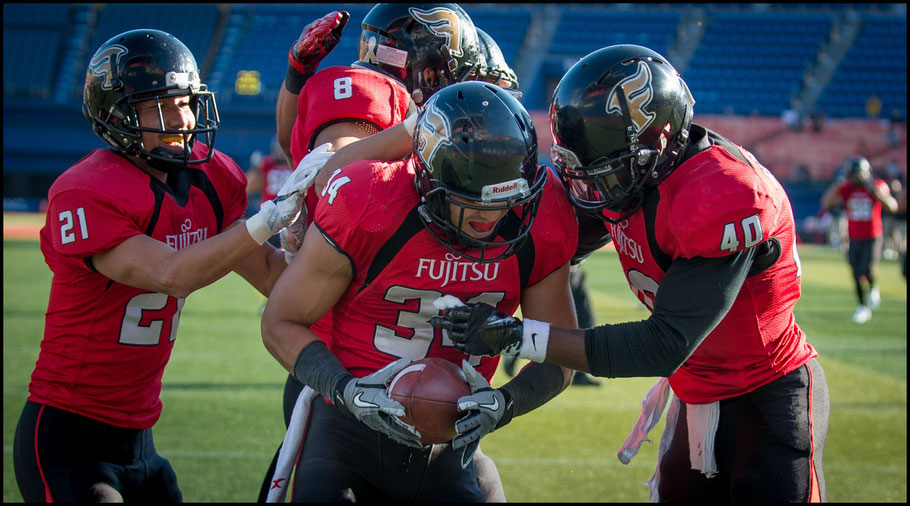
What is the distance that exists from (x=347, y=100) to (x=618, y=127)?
1.01 m

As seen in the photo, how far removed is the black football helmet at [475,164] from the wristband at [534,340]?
8.6 inches

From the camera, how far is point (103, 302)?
279 cm

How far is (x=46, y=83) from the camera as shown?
23.8m

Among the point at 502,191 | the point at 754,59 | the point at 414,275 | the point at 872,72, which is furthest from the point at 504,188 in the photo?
the point at 872,72

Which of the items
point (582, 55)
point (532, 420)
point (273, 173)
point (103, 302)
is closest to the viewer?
point (103, 302)

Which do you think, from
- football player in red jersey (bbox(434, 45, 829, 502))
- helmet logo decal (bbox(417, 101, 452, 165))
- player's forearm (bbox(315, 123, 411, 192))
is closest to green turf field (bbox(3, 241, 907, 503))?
football player in red jersey (bbox(434, 45, 829, 502))

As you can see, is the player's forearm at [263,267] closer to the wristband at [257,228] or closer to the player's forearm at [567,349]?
the wristband at [257,228]

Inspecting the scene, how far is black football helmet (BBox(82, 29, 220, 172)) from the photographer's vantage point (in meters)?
2.84

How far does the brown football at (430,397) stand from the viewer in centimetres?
224

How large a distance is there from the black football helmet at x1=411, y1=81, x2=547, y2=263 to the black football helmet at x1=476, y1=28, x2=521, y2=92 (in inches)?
36.3

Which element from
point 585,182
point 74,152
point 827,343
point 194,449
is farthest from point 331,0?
point 585,182

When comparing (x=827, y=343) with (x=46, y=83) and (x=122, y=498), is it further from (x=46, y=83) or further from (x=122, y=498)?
(x=46, y=83)

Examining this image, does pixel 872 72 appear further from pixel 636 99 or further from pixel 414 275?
pixel 414 275

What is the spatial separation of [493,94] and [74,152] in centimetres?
2234
